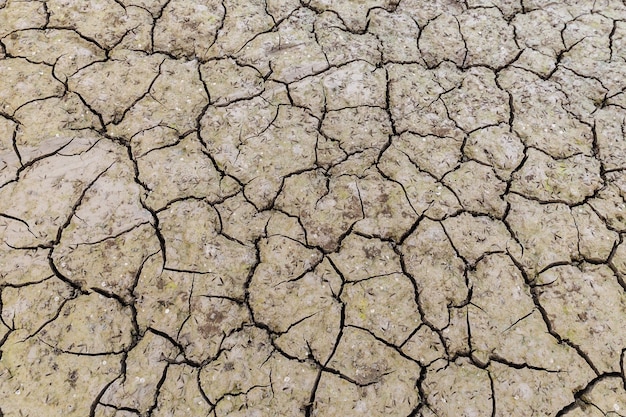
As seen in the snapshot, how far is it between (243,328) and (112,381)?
52 centimetres

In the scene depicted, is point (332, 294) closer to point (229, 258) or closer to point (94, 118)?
point (229, 258)

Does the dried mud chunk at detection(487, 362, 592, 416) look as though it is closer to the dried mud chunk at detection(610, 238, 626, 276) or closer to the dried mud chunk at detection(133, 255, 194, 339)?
the dried mud chunk at detection(610, 238, 626, 276)

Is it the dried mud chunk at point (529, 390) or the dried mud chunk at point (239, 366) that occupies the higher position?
the dried mud chunk at point (529, 390)

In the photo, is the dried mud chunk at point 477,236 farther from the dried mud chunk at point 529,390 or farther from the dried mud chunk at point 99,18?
the dried mud chunk at point 99,18

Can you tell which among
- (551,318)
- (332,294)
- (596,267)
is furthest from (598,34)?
(332,294)

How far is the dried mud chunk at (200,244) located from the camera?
2053 mm

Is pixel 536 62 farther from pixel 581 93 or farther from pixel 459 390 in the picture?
pixel 459 390

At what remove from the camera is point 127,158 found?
2.32 meters

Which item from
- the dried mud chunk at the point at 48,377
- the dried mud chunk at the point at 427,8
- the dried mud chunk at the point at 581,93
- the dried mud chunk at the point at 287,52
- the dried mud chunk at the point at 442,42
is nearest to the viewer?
the dried mud chunk at the point at 48,377

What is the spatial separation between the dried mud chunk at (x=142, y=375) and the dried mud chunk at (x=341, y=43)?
1.73 metres

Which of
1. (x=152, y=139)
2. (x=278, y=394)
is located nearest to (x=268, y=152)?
(x=152, y=139)

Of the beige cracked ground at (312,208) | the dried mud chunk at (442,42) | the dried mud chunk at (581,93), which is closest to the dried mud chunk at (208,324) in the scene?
the beige cracked ground at (312,208)

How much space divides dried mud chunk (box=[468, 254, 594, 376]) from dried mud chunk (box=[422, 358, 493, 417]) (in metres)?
0.07

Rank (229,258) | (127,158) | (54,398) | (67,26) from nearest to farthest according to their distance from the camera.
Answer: (54,398)
(229,258)
(127,158)
(67,26)
